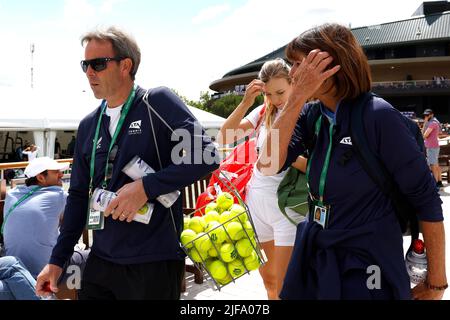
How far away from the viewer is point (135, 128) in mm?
2131

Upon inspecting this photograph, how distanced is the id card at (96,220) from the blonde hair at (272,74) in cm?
136

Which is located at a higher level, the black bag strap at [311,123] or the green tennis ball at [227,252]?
the black bag strap at [311,123]

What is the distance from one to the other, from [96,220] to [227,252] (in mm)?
635

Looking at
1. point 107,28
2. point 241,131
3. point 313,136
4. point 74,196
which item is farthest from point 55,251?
point 241,131

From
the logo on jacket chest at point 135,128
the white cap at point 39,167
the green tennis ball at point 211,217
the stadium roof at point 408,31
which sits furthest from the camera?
the stadium roof at point 408,31

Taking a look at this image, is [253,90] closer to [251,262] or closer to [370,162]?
[251,262]

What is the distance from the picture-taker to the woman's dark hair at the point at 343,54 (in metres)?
1.76

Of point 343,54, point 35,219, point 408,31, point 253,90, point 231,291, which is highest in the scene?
point 408,31

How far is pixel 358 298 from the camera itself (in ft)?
5.58

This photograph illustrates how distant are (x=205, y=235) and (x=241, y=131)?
138 cm

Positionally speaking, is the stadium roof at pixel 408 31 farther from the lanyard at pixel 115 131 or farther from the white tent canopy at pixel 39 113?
the lanyard at pixel 115 131

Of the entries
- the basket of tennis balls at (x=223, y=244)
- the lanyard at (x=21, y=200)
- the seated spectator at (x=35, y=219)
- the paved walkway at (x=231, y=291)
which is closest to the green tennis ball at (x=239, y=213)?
the basket of tennis balls at (x=223, y=244)

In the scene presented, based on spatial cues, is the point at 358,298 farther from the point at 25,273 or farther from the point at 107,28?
the point at 25,273

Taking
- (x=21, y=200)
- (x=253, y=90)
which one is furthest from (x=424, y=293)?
(x=21, y=200)
